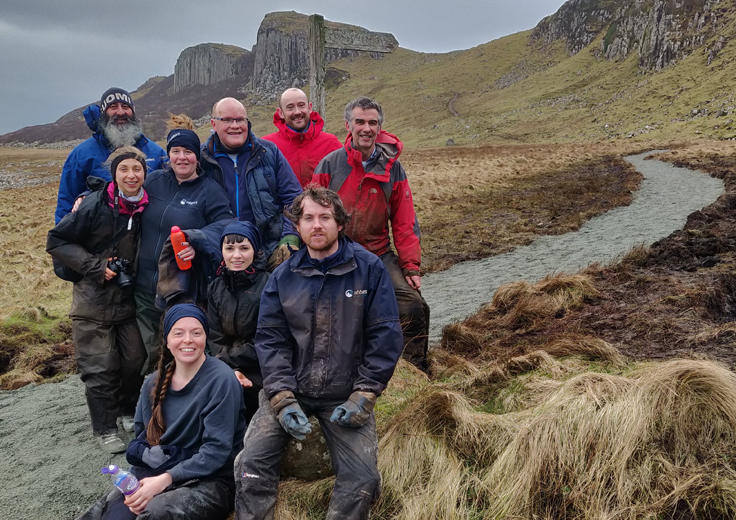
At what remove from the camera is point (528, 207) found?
1792 cm

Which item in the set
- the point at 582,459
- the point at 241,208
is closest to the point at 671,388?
the point at 582,459

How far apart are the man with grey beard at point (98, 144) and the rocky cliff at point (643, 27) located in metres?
81.9

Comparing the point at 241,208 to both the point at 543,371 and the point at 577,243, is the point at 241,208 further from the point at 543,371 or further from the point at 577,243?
the point at 577,243

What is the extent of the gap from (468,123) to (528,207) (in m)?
65.3

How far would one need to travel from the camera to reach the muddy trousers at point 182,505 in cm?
324

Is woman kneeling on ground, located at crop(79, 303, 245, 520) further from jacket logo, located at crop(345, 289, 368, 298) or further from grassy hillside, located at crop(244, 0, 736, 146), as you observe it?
grassy hillside, located at crop(244, 0, 736, 146)

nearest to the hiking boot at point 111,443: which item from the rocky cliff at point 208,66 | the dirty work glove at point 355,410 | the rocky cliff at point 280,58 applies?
the dirty work glove at point 355,410

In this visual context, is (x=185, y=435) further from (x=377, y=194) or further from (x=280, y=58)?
(x=280, y=58)

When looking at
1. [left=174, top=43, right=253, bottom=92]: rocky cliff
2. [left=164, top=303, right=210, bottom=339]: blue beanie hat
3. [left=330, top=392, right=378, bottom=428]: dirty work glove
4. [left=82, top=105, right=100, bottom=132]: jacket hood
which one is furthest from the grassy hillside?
[left=164, top=303, right=210, bottom=339]: blue beanie hat

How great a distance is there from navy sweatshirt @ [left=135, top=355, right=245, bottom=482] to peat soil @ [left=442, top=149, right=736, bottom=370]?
8.86 feet

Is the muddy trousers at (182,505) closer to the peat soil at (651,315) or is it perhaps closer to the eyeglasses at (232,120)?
the peat soil at (651,315)

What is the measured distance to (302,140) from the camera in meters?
6.25

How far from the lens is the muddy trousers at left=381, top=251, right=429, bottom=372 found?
5320mm

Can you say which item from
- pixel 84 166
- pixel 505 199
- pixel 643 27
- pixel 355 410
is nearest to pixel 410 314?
pixel 355 410
